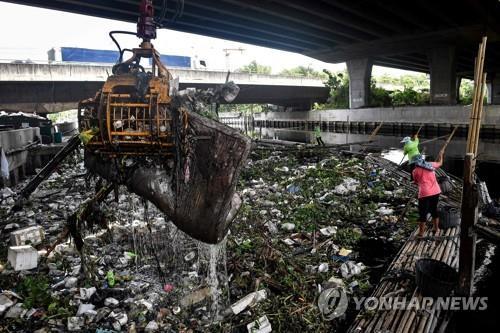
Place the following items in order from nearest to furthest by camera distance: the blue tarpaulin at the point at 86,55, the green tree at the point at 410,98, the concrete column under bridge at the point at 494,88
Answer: the blue tarpaulin at the point at 86,55 < the green tree at the point at 410,98 < the concrete column under bridge at the point at 494,88

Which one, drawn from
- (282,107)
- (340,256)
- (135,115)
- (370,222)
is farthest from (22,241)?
(282,107)

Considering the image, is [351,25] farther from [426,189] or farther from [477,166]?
[426,189]

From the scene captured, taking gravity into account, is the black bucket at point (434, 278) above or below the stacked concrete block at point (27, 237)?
below

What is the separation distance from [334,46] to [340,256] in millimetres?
19015

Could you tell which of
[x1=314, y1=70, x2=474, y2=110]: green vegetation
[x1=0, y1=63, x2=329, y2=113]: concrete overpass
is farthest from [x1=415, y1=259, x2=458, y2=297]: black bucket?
[x1=314, y1=70, x2=474, y2=110]: green vegetation

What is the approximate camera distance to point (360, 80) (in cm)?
2223

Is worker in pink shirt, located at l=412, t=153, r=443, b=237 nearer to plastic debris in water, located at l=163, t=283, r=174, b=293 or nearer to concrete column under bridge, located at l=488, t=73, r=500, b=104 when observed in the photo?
plastic debris in water, located at l=163, t=283, r=174, b=293

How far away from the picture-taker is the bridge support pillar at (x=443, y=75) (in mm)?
18125

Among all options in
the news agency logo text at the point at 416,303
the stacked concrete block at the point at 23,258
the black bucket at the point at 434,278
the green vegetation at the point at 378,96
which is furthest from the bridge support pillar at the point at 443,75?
the stacked concrete block at the point at 23,258

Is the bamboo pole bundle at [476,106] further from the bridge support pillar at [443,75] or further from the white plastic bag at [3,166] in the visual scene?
the bridge support pillar at [443,75]

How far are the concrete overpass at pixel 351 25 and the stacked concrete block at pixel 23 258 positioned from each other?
379 inches

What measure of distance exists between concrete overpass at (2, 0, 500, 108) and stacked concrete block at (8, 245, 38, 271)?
963 cm

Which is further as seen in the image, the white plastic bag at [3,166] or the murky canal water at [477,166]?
the white plastic bag at [3,166]

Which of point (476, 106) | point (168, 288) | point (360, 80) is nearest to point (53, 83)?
point (168, 288)
